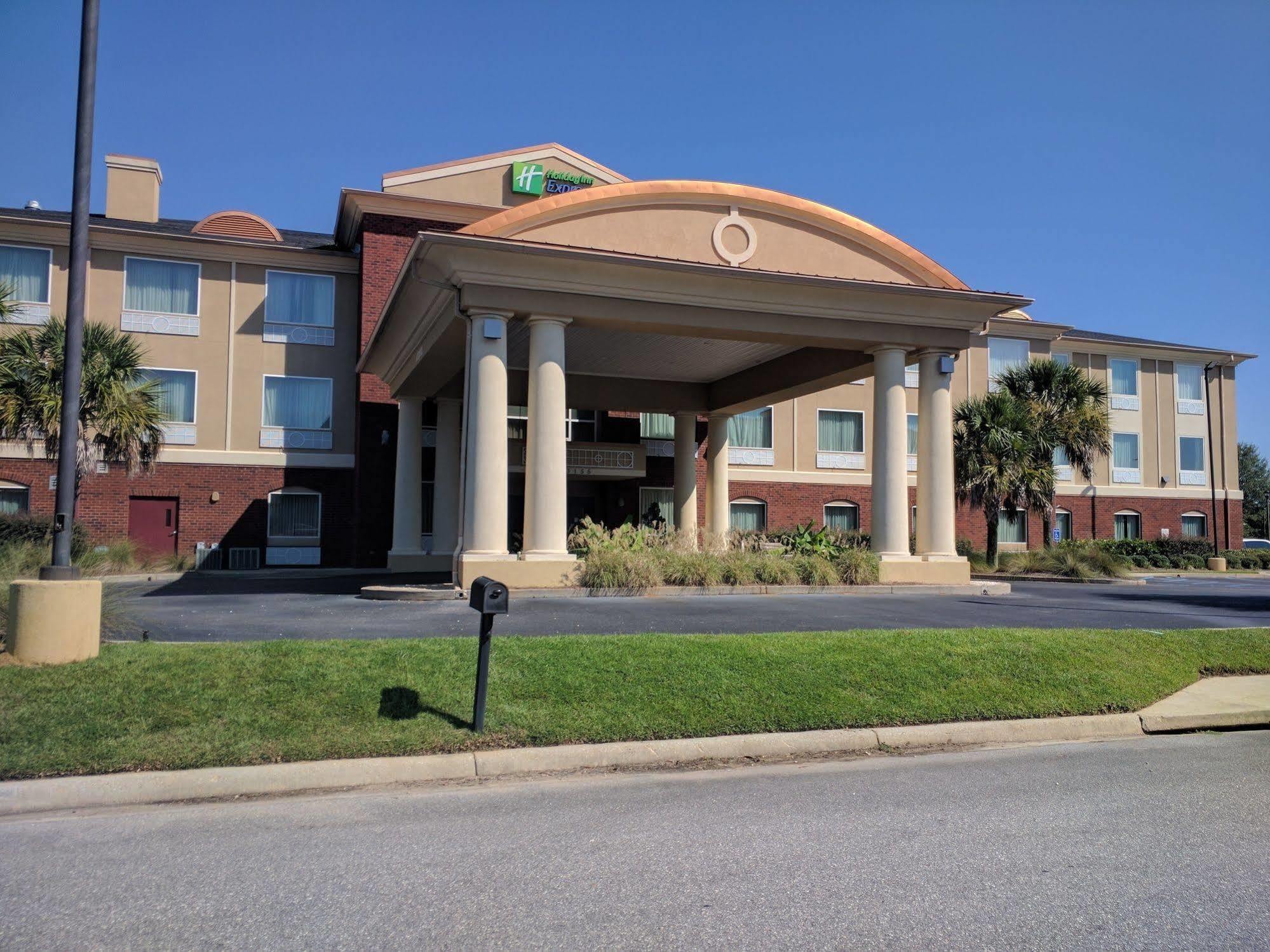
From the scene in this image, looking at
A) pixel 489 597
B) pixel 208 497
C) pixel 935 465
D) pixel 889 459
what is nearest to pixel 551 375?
pixel 889 459

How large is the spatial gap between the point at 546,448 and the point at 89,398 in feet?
40.0

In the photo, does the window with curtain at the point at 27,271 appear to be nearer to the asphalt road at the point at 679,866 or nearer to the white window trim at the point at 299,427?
the white window trim at the point at 299,427

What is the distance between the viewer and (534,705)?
782cm

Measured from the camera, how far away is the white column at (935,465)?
1917 centimetres

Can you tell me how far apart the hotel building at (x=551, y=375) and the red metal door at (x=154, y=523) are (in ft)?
0.27

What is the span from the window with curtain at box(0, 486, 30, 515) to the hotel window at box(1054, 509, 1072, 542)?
3411 cm

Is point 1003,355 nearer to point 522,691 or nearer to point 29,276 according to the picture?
point 29,276

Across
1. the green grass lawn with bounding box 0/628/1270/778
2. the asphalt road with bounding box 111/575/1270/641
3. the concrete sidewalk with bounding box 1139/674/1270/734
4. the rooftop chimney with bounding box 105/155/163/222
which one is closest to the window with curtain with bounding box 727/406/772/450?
the asphalt road with bounding box 111/575/1270/641

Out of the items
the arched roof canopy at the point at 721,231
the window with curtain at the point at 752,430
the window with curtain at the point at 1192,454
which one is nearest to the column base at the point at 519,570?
the arched roof canopy at the point at 721,231

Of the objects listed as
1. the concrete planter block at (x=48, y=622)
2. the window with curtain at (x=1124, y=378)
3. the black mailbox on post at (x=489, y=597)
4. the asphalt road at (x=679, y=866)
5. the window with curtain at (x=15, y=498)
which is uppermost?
the window with curtain at (x=1124, y=378)

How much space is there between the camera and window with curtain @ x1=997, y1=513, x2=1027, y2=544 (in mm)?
35875

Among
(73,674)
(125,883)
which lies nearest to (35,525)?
(73,674)

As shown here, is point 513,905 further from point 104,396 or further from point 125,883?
point 104,396

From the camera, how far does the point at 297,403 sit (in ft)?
93.2
